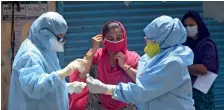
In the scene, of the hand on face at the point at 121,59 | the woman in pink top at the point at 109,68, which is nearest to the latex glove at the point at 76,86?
the woman in pink top at the point at 109,68

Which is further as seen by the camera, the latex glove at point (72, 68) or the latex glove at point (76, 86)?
the latex glove at point (76, 86)

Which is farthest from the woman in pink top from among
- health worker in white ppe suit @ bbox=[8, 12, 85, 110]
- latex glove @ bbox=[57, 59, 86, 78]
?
health worker in white ppe suit @ bbox=[8, 12, 85, 110]

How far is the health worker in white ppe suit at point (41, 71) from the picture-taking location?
149 inches

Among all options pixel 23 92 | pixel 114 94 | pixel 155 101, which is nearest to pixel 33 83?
pixel 23 92

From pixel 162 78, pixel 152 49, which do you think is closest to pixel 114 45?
pixel 152 49

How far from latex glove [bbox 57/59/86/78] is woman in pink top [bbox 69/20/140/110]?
0.36ft

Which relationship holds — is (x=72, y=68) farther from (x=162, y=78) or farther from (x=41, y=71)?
(x=162, y=78)

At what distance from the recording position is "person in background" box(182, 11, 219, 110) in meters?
→ 4.74

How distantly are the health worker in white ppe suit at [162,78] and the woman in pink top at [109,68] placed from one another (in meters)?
0.32

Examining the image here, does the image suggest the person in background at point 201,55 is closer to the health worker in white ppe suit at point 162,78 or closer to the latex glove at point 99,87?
the health worker in white ppe suit at point 162,78

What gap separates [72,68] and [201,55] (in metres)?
1.38

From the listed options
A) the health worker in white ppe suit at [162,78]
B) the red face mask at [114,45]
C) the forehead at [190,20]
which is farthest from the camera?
the forehead at [190,20]

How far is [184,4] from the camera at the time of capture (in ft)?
19.8

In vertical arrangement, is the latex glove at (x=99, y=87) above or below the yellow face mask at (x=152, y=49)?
below
